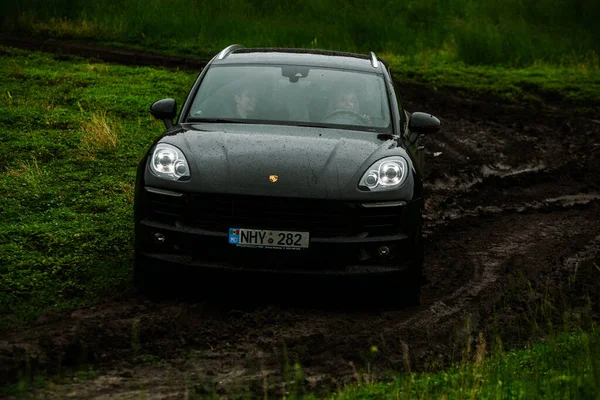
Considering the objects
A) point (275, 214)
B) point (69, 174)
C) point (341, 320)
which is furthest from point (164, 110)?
point (69, 174)

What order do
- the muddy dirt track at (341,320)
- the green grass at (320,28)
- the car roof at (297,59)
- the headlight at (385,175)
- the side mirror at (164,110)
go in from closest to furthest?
the muddy dirt track at (341,320) < the headlight at (385,175) < the side mirror at (164,110) < the car roof at (297,59) < the green grass at (320,28)

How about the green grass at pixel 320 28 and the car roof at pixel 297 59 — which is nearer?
the car roof at pixel 297 59

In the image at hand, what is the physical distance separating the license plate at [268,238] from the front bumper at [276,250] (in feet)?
0.11

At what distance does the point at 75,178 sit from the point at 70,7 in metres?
17.8

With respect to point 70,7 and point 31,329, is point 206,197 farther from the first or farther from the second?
point 70,7

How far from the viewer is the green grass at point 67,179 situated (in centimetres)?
792

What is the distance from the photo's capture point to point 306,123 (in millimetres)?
8391

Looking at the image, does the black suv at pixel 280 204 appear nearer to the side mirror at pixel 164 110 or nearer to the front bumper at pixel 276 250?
the front bumper at pixel 276 250

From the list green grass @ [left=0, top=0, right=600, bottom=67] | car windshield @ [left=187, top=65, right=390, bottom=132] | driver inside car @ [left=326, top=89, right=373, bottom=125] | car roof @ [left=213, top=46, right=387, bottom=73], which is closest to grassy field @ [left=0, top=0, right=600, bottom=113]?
green grass @ [left=0, top=0, right=600, bottom=67]

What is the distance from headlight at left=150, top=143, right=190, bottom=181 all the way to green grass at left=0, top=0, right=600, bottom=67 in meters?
17.8

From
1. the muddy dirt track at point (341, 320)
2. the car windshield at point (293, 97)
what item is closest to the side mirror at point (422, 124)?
the car windshield at point (293, 97)

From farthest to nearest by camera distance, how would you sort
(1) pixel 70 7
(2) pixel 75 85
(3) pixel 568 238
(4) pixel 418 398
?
1. (1) pixel 70 7
2. (2) pixel 75 85
3. (3) pixel 568 238
4. (4) pixel 418 398

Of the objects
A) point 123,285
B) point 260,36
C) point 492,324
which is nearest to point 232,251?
point 123,285

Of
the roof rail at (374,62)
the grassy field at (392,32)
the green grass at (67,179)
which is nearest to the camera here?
the green grass at (67,179)
